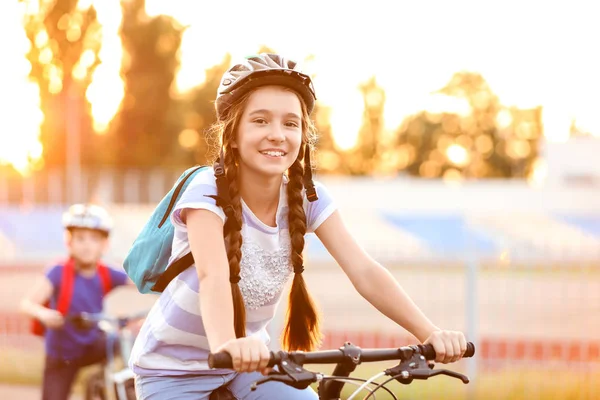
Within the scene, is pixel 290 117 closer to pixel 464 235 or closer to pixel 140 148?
pixel 464 235

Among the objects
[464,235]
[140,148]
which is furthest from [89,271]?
[140,148]

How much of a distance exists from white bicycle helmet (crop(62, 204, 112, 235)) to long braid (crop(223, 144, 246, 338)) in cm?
413

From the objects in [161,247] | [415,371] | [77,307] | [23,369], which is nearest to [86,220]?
[77,307]

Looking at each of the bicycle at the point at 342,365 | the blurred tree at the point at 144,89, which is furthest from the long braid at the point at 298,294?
the blurred tree at the point at 144,89

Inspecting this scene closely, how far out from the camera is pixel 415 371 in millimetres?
2566

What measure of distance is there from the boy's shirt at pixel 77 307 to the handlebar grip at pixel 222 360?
4177mm

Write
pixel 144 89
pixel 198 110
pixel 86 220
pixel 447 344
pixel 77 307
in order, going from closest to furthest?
pixel 447 344 → pixel 77 307 → pixel 86 220 → pixel 144 89 → pixel 198 110

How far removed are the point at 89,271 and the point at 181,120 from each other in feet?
159

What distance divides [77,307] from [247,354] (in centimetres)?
452

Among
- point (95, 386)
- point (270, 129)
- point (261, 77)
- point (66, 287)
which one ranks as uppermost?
point (261, 77)

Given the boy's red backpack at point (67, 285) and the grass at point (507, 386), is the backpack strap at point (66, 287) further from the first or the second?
the grass at point (507, 386)

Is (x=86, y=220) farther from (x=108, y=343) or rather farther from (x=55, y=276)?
(x=108, y=343)

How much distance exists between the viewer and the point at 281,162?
2.93 m

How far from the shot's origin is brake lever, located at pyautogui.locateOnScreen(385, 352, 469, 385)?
254 centimetres
